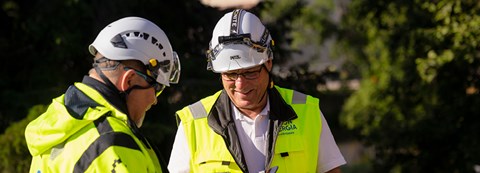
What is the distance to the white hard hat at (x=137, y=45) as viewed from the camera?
133 inches

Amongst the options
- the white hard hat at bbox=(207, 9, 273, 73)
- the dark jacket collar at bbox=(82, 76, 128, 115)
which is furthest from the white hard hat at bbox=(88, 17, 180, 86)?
the white hard hat at bbox=(207, 9, 273, 73)

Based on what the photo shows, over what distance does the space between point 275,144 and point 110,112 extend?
4.48 ft

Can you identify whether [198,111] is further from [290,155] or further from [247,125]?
[290,155]

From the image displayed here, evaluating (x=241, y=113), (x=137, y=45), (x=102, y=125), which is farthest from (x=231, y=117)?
(x=102, y=125)

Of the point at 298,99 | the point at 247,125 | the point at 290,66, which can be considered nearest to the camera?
the point at 247,125

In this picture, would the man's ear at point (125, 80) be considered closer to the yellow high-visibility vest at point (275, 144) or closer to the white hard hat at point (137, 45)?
the white hard hat at point (137, 45)

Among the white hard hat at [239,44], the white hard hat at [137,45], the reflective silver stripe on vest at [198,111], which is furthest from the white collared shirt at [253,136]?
the white hard hat at [137,45]

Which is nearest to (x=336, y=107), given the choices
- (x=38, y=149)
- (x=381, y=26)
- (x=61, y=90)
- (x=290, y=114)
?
(x=381, y=26)

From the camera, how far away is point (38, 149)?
3254 mm

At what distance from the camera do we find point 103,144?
309cm

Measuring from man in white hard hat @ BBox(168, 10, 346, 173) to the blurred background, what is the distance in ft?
12.2

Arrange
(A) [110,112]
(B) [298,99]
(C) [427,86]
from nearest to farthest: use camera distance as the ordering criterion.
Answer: (A) [110,112] → (B) [298,99] → (C) [427,86]

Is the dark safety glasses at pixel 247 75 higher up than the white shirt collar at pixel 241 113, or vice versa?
the dark safety glasses at pixel 247 75

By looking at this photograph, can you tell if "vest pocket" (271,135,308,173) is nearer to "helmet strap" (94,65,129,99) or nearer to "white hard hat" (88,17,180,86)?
"white hard hat" (88,17,180,86)
